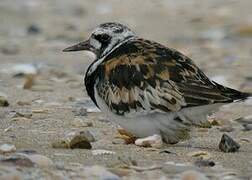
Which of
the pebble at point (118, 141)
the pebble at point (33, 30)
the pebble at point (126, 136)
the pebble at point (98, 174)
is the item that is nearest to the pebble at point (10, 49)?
the pebble at point (33, 30)

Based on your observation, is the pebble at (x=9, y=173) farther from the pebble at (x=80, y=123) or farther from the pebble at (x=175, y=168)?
the pebble at (x=80, y=123)

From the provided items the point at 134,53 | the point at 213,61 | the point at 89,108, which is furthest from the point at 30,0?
the point at 134,53

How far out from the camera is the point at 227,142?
14.0 feet

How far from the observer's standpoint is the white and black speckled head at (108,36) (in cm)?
475

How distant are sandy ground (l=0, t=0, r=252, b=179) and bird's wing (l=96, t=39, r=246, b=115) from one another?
0.74 ft

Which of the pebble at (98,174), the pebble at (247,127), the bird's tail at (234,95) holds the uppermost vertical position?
the bird's tail at (234,95)

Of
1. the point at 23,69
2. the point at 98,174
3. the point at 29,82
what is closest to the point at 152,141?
the point at 98,174

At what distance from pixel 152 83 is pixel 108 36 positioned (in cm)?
59

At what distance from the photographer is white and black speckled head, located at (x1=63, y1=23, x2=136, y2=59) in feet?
15.6

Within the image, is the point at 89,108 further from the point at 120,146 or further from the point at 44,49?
the point at 44,49

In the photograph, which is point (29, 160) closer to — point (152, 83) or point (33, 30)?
point (152, 83)

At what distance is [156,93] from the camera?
14.0ft

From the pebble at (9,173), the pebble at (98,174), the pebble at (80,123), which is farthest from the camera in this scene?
the pebble at (80,123)

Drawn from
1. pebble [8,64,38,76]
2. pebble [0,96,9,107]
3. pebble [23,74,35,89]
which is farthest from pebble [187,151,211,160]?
pebble [8,64,38,76]
